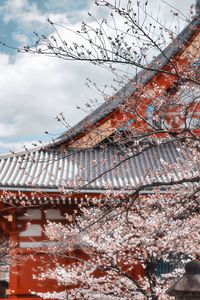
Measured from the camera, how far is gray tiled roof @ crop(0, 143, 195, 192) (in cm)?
1158

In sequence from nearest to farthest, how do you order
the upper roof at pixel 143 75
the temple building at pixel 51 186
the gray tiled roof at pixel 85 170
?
the upper roof at pixel 143 75, the temple building at pixel 51 186, the gray tiled roof at pixel 85 170

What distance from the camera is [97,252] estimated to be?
10.6m

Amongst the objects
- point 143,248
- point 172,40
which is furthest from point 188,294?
point 143,248

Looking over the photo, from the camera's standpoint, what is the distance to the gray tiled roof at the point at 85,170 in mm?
11578

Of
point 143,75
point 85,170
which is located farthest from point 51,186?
point 143,75

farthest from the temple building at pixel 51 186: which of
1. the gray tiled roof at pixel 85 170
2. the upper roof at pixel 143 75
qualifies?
the upper roof at pixel 143 75

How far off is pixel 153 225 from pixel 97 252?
64.3 inches

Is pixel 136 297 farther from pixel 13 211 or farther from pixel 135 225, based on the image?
pixel 13 211

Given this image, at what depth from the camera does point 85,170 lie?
13422 millimetres

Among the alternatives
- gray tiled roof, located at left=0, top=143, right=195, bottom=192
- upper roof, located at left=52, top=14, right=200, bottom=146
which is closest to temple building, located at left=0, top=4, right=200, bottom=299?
gray tiled roof, located at left=0, top=143, right=195, bottom=192

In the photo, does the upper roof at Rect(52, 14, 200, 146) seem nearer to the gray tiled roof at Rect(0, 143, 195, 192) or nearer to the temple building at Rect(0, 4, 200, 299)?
the temple building at Rect(0, 4, 200, 299)

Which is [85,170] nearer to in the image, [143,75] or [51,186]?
[51,186]

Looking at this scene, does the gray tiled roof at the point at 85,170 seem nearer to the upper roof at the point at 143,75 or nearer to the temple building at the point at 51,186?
the temple building at the point at 51,186

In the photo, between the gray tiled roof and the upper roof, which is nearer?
the upper roof
